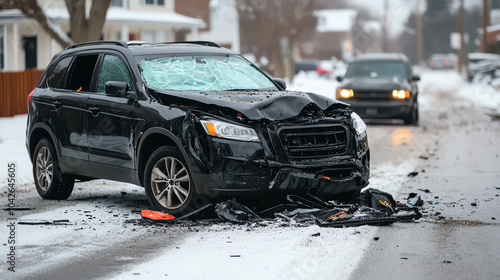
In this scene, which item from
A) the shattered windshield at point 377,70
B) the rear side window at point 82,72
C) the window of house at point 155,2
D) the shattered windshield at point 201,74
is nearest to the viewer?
the shattered windshield at point 201,74

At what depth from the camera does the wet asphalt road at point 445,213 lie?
6141 millimetres

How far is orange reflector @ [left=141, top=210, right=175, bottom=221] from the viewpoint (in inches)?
312

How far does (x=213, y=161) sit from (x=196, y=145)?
24 cm

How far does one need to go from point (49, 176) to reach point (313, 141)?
11.9 ft

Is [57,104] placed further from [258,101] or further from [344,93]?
[344,93]

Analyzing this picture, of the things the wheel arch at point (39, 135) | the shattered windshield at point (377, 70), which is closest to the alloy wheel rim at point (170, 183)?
the wheel arch at point (39, 135)

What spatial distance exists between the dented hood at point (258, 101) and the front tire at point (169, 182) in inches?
20.8

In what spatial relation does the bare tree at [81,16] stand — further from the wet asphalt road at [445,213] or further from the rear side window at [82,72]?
the rear side window at [82,72]

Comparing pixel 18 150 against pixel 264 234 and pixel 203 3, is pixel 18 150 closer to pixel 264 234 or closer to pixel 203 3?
pixel 264 234

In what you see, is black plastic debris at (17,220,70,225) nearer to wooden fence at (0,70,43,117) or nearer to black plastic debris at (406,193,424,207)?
black plastic debris at (406,193,424,207)

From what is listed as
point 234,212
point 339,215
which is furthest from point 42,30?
point 339,215

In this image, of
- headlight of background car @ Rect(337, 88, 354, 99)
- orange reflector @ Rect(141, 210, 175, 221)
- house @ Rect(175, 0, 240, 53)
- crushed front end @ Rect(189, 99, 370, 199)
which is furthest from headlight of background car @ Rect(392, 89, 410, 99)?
house @ Rect(175, 0, 240, 53)

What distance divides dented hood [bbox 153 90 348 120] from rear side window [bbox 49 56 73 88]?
2144 mm

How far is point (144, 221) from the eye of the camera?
8008mm
